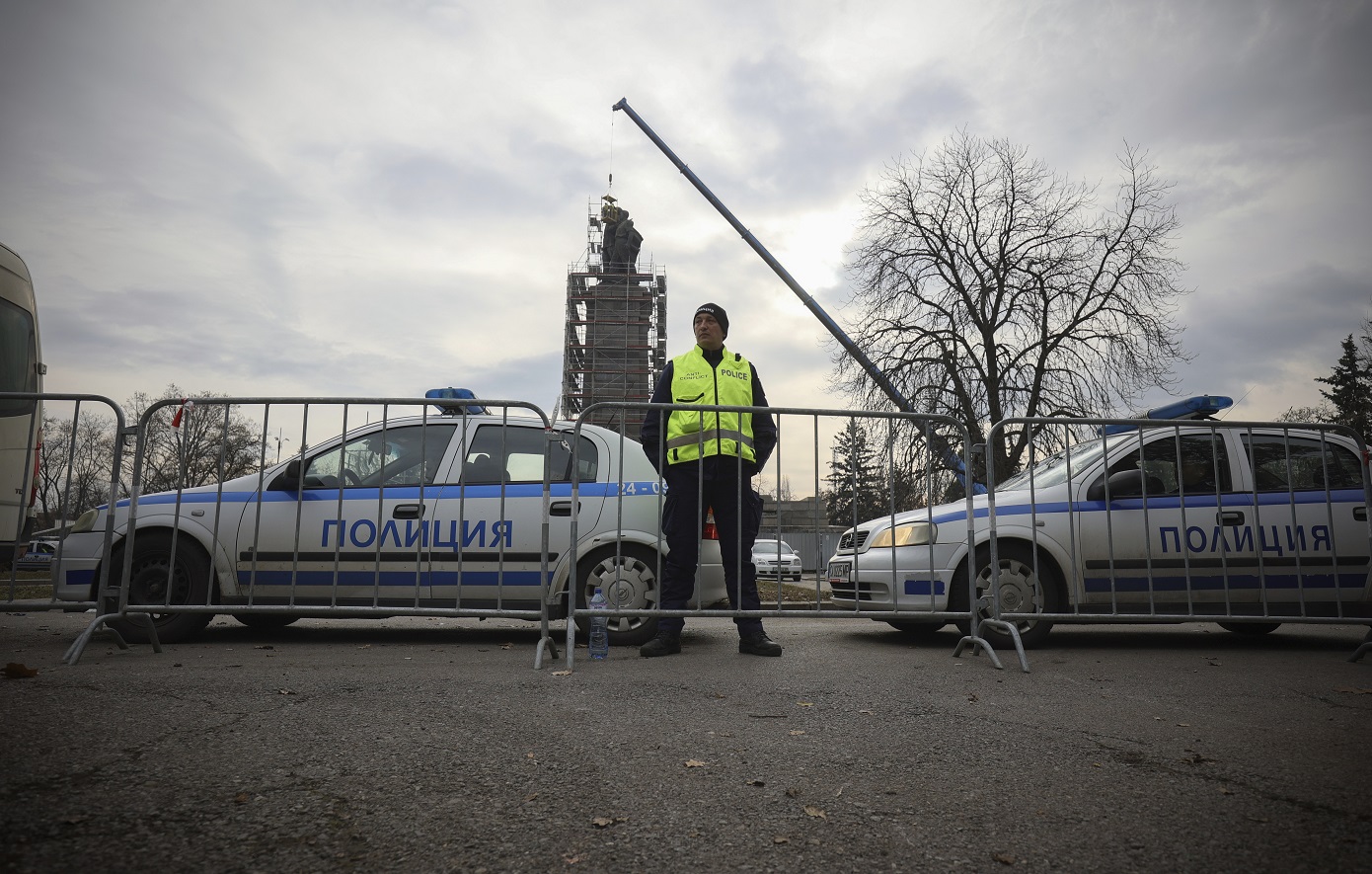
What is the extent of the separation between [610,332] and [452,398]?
195 feet

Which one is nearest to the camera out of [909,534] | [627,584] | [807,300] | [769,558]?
[627,584]

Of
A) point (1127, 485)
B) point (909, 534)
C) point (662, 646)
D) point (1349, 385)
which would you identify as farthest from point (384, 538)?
point (1349, 385)

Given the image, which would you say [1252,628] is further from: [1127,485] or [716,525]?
[716,525]

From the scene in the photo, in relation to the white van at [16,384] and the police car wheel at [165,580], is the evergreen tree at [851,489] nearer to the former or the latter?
the police car wheel at [165,580]

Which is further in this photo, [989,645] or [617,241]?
[617,241]

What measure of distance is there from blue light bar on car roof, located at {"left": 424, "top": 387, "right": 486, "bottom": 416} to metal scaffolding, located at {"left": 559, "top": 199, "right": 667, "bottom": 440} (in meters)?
56.0

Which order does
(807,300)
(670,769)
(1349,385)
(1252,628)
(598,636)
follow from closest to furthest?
(670,769) → (598,636) → (1252,628) → (807,300) → (1349,385)

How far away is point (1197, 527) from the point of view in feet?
19.4

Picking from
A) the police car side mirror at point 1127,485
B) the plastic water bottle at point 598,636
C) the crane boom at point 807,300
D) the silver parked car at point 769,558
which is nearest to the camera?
the plastic water bottle at point 598,636

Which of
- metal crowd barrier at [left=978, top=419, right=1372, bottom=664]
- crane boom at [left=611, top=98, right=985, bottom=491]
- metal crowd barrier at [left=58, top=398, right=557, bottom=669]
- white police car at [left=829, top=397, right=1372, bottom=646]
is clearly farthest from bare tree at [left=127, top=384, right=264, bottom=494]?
crane boom at [left=611, top=98, right=985, bottom=491]

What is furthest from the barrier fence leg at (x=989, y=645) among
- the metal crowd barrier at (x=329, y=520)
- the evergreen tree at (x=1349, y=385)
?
the evergreen tree at (x=1349, y=385)

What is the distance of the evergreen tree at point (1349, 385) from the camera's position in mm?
42791

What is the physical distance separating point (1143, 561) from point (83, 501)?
24.8 feet

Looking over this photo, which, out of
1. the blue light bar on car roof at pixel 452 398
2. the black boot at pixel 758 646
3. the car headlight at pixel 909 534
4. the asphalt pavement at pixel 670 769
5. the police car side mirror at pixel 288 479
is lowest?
the asphalt pavement at pixel 670 769
